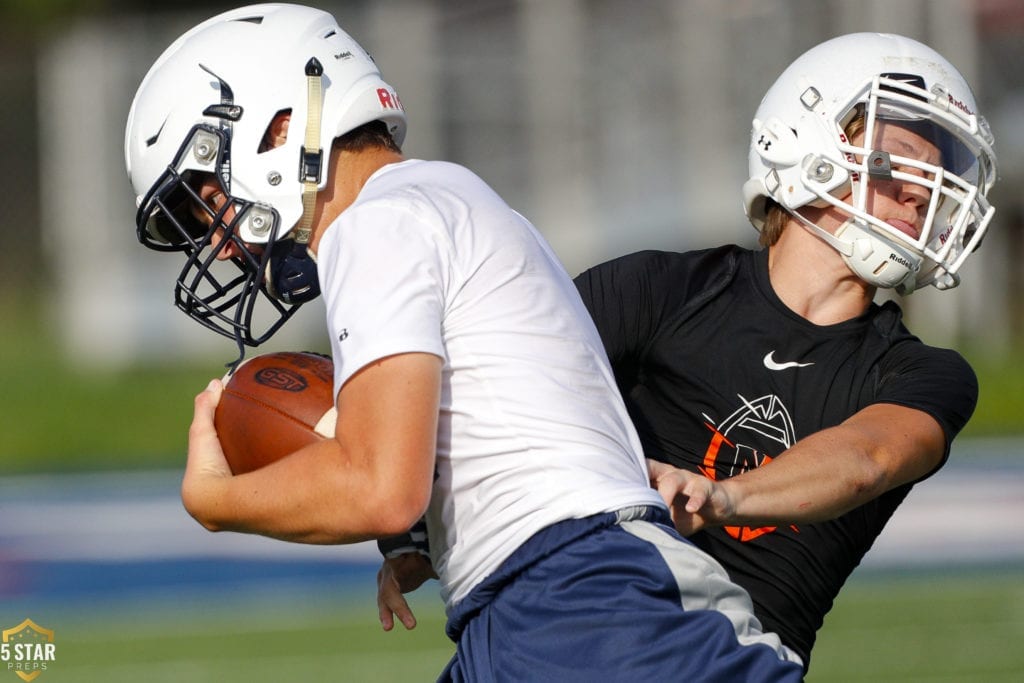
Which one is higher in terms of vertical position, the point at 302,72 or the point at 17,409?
the point at 302,72

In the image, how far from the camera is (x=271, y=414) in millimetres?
2680

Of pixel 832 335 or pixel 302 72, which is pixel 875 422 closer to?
pixel 832 335

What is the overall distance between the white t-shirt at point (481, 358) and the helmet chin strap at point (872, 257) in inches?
38.3

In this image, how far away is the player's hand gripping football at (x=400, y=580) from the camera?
9.84 feet

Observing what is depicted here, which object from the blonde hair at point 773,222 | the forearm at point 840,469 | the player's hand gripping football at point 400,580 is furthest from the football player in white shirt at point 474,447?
the blonde hair at point 773,222

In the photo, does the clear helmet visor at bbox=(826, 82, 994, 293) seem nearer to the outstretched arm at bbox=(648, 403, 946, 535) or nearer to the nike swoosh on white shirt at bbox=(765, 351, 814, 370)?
the nike swoosh on white shirt at bbox=(765, 351, 814, 370)

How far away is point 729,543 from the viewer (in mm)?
3170

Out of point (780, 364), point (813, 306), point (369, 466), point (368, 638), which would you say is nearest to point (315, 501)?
point (369, 466)

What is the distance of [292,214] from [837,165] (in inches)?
49.4

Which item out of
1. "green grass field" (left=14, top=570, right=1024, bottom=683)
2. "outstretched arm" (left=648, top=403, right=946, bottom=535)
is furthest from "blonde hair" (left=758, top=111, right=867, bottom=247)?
"green grass field" (left=14, top=570, right=1024, bottom=683)

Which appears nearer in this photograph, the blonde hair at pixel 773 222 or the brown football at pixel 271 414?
the brown football at pixel 271 414

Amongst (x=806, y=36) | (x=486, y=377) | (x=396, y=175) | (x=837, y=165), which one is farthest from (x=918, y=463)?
(x=806, y=36)

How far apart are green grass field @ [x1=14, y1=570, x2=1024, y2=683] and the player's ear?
4.44 m

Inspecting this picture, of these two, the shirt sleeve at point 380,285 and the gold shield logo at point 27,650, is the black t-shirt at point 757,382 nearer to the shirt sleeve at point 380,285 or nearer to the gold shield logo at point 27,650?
the shirt sleeve at point 380,285
